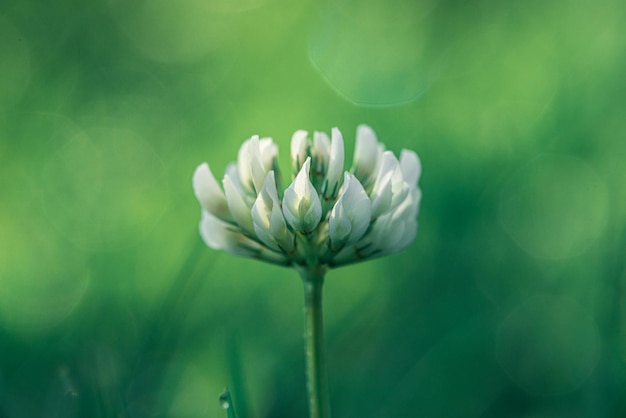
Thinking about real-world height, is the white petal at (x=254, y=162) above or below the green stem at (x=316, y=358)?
above

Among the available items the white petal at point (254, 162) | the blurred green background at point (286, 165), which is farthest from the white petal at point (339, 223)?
the blurred green background at point (286, 165)

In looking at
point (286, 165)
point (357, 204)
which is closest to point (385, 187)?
point (357, 204)

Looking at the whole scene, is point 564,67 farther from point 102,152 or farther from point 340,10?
point 102,152

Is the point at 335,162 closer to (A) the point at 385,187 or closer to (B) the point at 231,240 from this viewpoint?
(A) the point at 385,187

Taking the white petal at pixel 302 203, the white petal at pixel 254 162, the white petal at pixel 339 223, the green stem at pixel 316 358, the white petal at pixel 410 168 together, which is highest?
the white petal at pixel 254 162

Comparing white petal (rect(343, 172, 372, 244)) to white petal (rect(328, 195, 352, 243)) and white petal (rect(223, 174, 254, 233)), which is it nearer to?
white petal (rect(328, 195, 352, 243))

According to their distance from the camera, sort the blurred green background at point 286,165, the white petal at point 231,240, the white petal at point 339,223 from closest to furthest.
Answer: the white petal at point 339,223 → the white petal at point 231,240 → the blurred green background at point 286,165

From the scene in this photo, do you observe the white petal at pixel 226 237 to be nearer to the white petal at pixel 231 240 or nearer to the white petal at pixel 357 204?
the white petal at pixel 231 240

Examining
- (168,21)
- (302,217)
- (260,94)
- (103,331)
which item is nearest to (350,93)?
(260,94)
